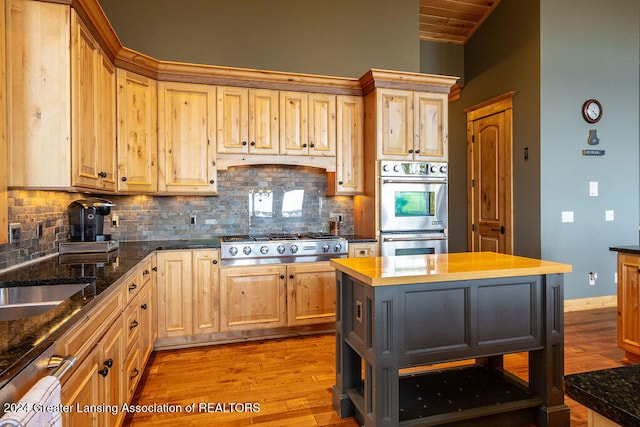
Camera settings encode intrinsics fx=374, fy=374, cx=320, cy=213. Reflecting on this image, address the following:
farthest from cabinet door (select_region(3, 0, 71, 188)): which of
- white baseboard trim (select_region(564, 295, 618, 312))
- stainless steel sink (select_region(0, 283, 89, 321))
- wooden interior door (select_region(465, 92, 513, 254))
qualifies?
white baseboard trim (select_region(564, 295, 618, 312))

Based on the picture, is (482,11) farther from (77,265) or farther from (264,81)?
(77,265)

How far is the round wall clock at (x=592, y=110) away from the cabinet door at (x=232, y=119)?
155 inches

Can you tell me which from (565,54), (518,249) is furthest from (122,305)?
(565,54)

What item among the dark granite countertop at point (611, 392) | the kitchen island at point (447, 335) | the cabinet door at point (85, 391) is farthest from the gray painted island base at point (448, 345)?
the cabinet door at point (85, 391)

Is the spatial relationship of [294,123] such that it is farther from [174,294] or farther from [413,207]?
[174,294]

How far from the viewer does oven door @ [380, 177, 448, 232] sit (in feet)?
12.5

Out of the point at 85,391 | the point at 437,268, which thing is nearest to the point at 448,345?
the point at 437,268

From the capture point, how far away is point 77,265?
2229 mm

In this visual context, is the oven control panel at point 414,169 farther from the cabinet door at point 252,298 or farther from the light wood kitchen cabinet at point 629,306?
the light wood kitchen cabinet at point 629,306

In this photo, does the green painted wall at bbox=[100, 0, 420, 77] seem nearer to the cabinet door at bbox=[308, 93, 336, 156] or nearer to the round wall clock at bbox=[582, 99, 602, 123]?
the cabinet door at bbox=[308, 93, 336, 156]

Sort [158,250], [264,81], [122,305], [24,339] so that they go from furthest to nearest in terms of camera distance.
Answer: [264,81]
[158,250]
[122,305]
[24,339]

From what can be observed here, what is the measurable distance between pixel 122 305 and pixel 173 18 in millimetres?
3044

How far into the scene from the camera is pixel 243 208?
13.0 feet

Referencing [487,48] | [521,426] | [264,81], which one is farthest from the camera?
[487,48]
